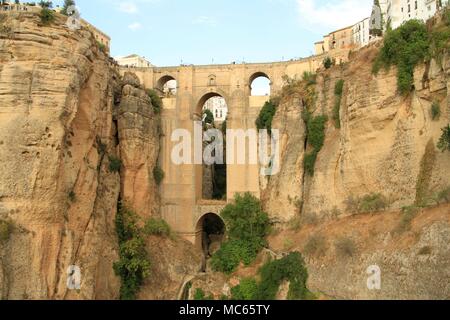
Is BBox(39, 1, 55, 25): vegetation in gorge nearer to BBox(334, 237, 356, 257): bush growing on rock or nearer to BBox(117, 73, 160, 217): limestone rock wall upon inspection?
BBox(117, 73, 160, 217): limestone rock wall

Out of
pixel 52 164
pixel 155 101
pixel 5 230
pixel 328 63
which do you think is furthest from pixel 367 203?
pixel 155 101

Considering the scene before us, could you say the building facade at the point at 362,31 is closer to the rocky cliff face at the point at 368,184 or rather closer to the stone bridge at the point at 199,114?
the stone bridge at the point at 199,114

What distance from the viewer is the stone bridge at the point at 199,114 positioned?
30.2 meters

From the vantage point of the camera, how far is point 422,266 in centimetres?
1510

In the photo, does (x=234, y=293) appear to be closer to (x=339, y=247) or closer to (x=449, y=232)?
(x=339, y=247)

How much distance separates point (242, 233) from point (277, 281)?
5.65 metres

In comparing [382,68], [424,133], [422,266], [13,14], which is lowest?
[422,266]

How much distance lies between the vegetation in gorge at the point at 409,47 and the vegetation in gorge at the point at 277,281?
9.50 meters

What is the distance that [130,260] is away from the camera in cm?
2391

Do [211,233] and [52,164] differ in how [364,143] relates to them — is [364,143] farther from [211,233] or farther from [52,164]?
[211,233]

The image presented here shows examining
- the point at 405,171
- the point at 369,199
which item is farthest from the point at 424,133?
the point at 369,199

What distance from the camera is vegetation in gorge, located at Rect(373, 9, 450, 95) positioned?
20078mm
